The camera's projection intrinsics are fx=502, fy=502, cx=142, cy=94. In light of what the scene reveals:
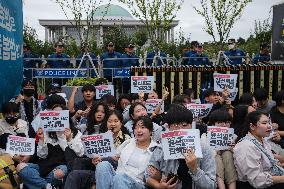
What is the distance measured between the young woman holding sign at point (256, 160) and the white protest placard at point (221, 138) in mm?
171

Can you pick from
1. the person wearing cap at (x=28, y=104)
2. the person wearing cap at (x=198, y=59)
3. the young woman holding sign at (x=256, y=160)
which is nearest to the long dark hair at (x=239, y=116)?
the young woman holding sign at (x=256, y=160)

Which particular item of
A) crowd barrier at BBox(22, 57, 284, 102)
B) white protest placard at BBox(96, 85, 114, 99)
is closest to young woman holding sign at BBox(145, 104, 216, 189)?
white protest placard at BBox(96, 85, 114, 99)

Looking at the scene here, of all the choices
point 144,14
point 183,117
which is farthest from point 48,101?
point 144,14

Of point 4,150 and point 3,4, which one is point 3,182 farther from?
point 3,4

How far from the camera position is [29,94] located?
9578 mm

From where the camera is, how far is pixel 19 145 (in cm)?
654

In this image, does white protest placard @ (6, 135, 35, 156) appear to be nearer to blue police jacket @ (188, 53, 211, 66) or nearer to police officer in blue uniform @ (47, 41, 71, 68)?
police officer in blue uniform @ (47, 41, 71, 68)

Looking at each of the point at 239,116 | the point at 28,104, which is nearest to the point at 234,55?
the point at 28,104

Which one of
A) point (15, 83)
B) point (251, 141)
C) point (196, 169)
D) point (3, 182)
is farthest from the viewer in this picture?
point (15, 83)

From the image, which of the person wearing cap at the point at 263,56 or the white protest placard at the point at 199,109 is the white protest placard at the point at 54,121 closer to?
the white protest placard at the point at 199,109

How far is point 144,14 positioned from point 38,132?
1733 cm

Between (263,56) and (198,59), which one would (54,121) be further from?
(263,56)

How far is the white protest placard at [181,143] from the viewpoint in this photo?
499 cm

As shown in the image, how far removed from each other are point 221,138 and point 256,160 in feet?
1.98
